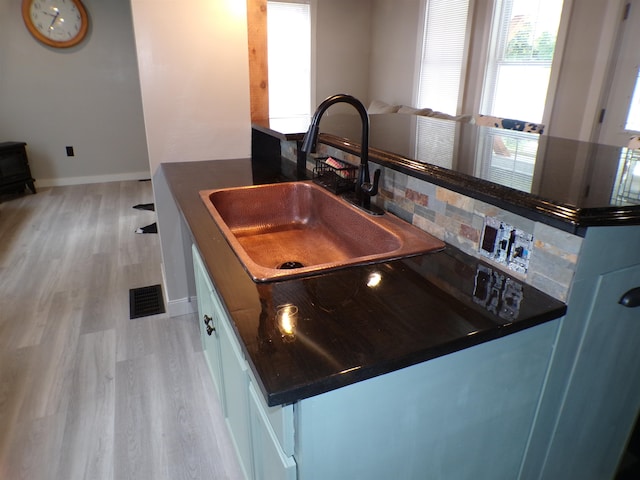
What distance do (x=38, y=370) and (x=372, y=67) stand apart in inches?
213

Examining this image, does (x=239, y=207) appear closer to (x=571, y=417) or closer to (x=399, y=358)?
(x=399, y=358)

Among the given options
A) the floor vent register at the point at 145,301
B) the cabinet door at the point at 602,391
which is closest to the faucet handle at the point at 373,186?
the cabinet door at the point at 602,391

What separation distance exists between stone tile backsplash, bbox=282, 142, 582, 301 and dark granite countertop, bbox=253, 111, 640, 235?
0.03m

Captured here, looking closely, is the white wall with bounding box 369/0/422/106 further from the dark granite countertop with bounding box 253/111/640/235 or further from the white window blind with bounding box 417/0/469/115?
the dark granite countertop with bounding box 253/111/640/235

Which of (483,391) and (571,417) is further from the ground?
(483,391)

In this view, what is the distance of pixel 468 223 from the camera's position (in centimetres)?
111

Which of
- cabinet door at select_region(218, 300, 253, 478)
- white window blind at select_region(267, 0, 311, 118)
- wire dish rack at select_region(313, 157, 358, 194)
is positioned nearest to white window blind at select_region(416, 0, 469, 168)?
white window blind at select_region(267, 0, 311, 118)

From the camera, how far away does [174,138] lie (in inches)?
87.1

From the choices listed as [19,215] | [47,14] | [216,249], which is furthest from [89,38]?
[216,249]

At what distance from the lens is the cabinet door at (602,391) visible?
984 mm

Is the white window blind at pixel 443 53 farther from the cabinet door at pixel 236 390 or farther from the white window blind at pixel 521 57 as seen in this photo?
the cabinet door at pixel 236 390

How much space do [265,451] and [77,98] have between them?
530cm

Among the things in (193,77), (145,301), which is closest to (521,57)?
(193,77)

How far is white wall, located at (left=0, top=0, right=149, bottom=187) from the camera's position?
4.70 metres
